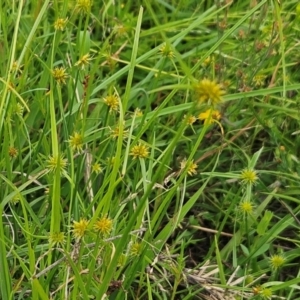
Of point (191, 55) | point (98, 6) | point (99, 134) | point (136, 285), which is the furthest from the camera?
point (98, 6)

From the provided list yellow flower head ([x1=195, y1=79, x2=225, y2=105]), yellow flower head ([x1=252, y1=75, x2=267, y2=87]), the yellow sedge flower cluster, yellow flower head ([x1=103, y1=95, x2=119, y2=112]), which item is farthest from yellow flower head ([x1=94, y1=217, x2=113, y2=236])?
yellow flower head ([x1=252, y1=75, x2=267, y2=87])

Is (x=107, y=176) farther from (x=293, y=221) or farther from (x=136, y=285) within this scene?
(x=293, y=221)

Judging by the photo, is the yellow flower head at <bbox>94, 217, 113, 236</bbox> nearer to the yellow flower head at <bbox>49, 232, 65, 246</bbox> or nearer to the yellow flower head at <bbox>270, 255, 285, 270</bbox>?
the yellow flower head at <bbox>49, 232, 65, 246</bbox>

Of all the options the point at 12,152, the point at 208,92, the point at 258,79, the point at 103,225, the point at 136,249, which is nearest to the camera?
the point at 208,92

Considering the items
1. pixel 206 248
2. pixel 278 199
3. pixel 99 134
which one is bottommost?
pixel 206 248

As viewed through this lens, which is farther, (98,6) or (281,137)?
(98,6)

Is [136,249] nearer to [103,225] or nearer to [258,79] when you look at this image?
[103,225]

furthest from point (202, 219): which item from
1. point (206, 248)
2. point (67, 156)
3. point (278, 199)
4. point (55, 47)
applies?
point (55, 47)

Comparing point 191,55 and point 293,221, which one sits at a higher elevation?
point 191,55

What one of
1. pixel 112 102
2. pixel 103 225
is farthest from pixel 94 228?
pixel 112 102
